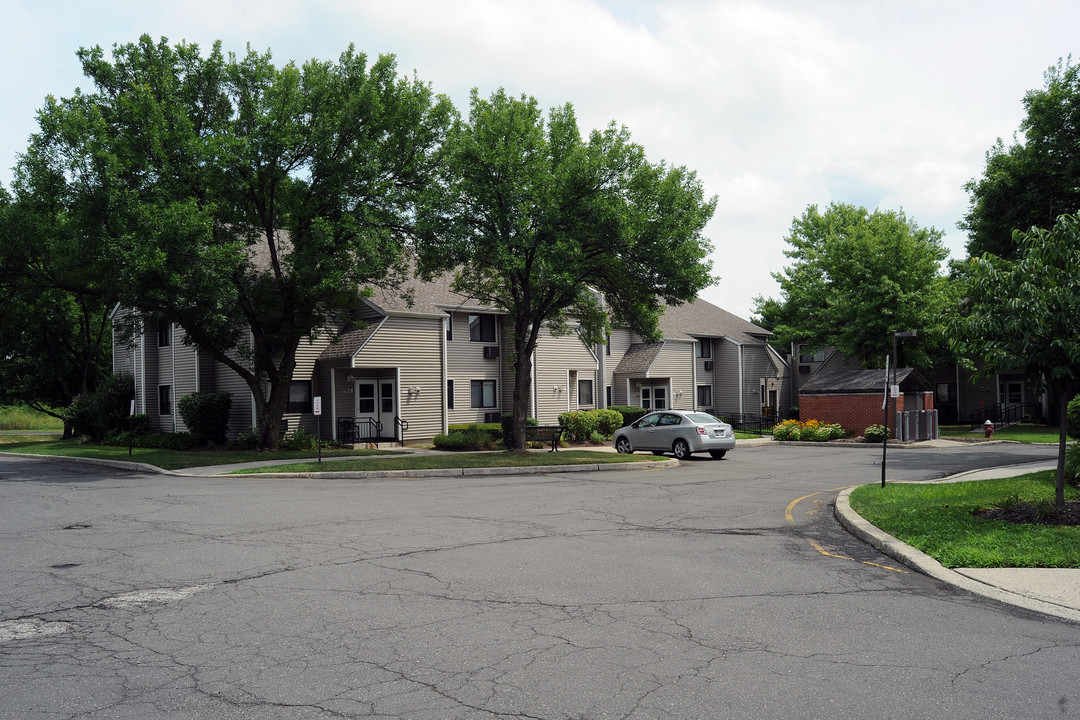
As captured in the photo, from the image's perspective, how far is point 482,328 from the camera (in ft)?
112

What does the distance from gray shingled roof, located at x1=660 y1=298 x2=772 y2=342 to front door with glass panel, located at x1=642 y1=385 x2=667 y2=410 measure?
2.73 metres

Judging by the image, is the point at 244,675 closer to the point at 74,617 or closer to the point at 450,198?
the point at 74,617

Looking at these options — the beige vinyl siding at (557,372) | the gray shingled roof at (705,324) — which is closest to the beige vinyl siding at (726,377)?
the gray shingled roof at (705,324)

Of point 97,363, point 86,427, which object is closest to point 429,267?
point 86,427

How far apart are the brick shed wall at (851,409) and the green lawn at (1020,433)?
10.6 feet

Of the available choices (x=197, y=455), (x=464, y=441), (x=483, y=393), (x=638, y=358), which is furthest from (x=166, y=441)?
(x=638, y=358)

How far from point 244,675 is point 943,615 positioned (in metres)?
5.39

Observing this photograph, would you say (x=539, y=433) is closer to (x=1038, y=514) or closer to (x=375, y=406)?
(x=375, y=406)

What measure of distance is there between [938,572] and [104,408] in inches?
1381

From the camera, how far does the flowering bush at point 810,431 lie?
33.8 m

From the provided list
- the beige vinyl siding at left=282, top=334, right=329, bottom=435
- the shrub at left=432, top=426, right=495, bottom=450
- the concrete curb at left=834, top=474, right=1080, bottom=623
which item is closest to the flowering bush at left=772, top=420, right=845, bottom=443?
the shrub at left=432, top=426, right=495, bottom=450

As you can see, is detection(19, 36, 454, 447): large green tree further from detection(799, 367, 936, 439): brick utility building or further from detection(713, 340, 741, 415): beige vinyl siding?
detection(713, 340, 741, 415): beige vinyl siding

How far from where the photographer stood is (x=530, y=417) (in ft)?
113

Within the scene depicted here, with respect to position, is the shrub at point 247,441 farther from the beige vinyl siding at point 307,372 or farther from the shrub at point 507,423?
the shrub at point 507,423
